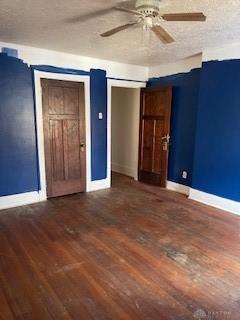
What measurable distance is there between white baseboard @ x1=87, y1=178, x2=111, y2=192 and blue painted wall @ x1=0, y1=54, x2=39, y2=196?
3.63 ft

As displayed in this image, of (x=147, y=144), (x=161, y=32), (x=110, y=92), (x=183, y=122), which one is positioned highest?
(x=161, y=32)

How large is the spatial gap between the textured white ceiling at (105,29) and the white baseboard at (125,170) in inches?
96.3

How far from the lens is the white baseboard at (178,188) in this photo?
450 cm

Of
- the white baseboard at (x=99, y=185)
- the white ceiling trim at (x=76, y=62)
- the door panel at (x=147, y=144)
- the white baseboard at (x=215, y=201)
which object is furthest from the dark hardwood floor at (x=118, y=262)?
the white ceiling trim at (x=76, y=62)

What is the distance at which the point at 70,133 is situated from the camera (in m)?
4.22

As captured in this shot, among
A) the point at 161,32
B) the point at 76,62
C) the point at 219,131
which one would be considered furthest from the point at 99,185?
the point at 161,32

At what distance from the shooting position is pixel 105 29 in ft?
9.24

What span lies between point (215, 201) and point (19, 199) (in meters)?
3.06

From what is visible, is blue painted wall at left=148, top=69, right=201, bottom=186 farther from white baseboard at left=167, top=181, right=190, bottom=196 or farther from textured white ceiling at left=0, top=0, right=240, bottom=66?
textured white ceiling at left=0, top=0, right=240, bottom=66

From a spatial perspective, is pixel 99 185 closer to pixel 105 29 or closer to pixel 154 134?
pixel 154 134

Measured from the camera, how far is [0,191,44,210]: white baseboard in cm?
372

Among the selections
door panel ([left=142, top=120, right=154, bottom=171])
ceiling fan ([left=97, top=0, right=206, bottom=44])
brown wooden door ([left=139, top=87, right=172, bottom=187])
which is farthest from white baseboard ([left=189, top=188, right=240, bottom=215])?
ceiling fan ([left=97, top=0, right=206, bottom=44])

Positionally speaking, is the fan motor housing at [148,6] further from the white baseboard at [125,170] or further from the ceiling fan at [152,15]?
the white baseboard at [125,170]

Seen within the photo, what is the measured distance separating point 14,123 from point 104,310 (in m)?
2.85
